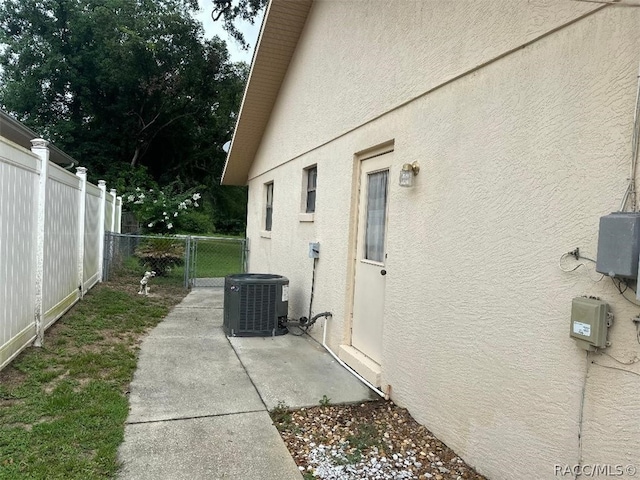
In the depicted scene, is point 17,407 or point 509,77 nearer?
point 509,77

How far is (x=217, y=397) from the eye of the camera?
3910mm

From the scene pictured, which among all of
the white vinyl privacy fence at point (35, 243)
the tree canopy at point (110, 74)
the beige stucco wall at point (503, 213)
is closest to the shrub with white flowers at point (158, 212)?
the tree canopy at point (110, 74)

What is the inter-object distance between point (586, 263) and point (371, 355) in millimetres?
2773

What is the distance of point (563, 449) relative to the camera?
2307mm

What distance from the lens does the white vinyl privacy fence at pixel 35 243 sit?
4000mm

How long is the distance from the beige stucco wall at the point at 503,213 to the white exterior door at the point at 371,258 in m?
0.33

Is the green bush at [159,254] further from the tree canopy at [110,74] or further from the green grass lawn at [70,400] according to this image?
the tree canopy at [110,74]

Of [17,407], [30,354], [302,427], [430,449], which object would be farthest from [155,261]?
[430,449]

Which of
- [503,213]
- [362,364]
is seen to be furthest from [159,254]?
[503,213]

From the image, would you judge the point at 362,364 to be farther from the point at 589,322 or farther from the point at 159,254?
the point at 159,254

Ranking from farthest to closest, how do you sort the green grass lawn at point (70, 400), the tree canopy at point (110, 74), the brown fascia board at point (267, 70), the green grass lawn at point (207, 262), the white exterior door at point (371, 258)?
the tree canopy at point (110, 74)
the green grass lawn at point (207, 262)
the brown fascia board at point (267, 70)
the white exterior door at point (371, 258)
the green grass lawn at point (70, 400)

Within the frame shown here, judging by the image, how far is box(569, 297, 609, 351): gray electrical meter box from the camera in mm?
2094

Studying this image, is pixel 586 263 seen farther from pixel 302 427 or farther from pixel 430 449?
pixel 302 427

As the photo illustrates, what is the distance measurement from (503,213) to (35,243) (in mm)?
4891
